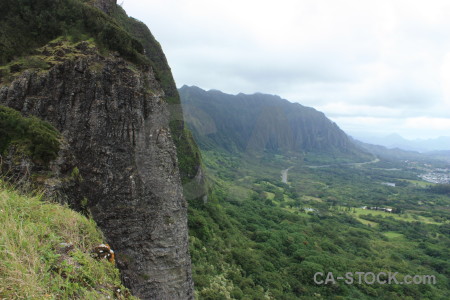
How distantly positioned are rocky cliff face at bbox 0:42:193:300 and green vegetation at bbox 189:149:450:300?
10.4 meters

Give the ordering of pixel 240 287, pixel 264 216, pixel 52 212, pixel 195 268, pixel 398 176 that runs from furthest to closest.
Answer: pixel 398 176
pixel 264 216
pixel 240 287
pixel 195 268
pixel 52 212

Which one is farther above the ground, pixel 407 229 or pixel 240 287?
pixel 240 287

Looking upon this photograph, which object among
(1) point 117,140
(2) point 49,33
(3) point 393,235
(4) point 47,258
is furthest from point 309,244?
(4) point 47,258

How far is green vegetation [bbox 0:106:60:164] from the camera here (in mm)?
8023

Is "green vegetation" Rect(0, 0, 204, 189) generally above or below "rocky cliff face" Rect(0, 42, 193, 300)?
above

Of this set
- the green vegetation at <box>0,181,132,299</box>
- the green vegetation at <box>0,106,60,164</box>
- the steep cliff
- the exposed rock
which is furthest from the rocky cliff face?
the exposed rock

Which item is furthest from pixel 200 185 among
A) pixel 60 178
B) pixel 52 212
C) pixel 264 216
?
pixel 52 212

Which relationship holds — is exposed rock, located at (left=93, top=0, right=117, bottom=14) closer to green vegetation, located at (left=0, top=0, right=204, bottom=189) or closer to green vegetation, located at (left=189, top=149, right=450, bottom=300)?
green vegetation, located at (left=0, top=0, right=204, bottom=189)

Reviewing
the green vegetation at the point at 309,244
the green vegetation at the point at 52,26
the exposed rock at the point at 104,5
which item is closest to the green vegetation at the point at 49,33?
the green vegetation at the point at 52,26

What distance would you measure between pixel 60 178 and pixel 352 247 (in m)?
62.6

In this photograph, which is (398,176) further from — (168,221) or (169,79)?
(168,221)

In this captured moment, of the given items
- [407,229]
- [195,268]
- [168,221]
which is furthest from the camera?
[407,229]

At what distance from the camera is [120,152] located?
12.7 m

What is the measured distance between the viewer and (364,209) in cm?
10088
